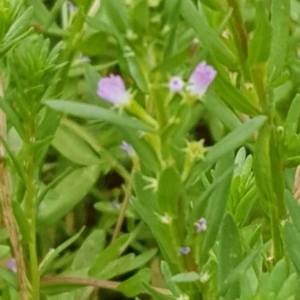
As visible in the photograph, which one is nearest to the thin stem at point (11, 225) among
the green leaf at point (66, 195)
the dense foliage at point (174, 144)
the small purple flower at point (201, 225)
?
the dense foliage at point (174, 144)

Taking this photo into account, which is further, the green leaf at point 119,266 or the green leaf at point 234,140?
the green leaf at point 119,266

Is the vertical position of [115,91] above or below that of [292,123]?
above

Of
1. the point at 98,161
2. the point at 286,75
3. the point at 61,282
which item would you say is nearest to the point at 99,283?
the point at 61,282

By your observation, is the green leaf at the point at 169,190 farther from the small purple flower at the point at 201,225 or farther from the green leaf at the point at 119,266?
the green leaf at the point at 119,266

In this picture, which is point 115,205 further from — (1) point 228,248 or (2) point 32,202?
(1) point 228,248

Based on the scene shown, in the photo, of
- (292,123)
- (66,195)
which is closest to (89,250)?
(66,195)

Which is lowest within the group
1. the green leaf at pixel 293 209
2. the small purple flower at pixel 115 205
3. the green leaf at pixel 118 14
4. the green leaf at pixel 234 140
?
the small purple flower at pixel 115 205

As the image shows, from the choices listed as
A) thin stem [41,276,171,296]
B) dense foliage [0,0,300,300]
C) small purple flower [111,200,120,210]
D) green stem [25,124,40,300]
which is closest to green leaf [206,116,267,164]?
dense foliage [0,0,300,300]

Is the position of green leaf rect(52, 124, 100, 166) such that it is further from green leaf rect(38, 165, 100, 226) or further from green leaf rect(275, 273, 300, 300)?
green leaf rect(275, 273, 300, 300)

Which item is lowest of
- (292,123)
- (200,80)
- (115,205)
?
(115,205)
